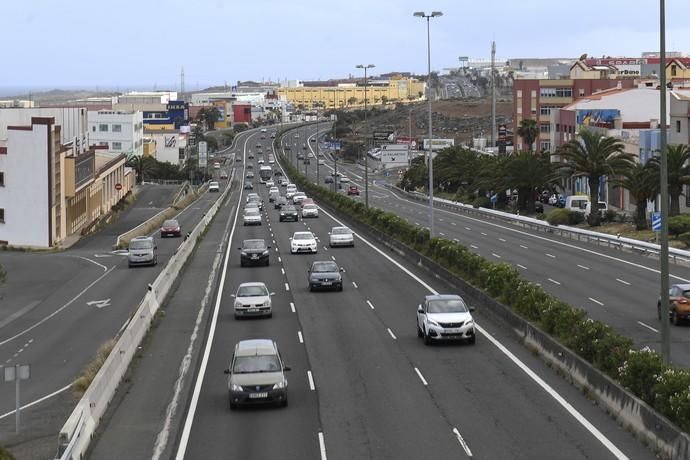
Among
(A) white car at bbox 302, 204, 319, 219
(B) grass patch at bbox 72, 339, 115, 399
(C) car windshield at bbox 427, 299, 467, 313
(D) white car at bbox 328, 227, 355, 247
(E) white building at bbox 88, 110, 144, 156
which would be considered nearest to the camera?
(B) grass patch at bbox 72, 339, 115, 399

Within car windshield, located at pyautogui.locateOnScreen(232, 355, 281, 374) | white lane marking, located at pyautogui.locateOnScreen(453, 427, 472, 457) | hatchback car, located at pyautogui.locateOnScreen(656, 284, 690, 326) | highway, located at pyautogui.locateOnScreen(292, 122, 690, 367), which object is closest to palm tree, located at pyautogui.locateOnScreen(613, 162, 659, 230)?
highway, located at pyautogui.locateOnScreen(292, 122, 690, 367)

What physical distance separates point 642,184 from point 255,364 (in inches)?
1770

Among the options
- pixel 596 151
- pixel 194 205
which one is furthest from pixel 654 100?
pixel 194 205

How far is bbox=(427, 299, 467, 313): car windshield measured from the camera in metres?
30.5

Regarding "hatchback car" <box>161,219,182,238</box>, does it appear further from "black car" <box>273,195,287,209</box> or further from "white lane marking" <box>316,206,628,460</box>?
"white lane marking" <box>316,206,628,460</box>

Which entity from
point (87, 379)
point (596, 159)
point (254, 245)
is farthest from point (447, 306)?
point (596, 159)

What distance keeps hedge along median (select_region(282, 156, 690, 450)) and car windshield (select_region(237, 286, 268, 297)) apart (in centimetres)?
751

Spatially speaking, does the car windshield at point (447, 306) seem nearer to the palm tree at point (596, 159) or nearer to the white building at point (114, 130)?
the palm tree at point (596, 159)

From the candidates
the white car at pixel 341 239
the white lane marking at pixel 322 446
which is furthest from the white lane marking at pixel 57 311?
the white lane marking at pixel 322 446

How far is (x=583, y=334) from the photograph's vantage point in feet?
80.4

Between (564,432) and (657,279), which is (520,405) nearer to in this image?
(564,432)

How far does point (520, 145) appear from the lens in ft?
506

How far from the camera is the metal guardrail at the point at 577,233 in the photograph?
5181cm

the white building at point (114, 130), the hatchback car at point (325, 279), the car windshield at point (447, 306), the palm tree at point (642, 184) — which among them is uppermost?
the white building at point (114, 130)
